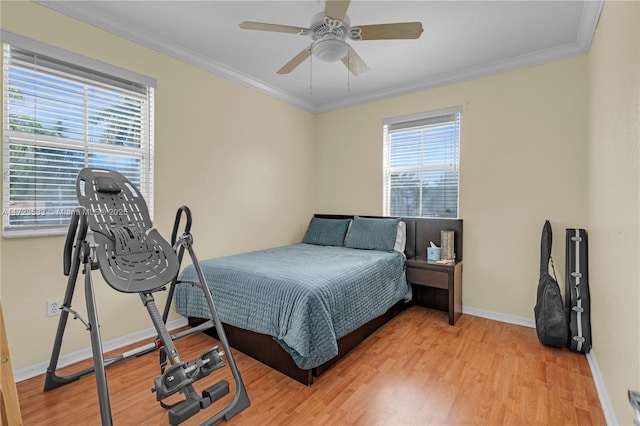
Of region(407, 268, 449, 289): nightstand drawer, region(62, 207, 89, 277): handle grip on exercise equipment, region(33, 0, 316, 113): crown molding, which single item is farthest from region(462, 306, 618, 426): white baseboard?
region(33, 0, 316, 113): crown molding

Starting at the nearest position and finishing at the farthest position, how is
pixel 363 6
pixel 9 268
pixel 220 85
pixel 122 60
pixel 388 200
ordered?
pixel 9 268 < pixel 363 6 < pixel 122 60 < pixel 220 85 < pixel 388 200

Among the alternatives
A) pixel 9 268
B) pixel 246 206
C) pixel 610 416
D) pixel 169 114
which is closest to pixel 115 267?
pixel 9 268

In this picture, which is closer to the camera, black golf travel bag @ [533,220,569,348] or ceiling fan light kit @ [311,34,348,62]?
ceiling fan light kit @ [311,34,348,62]

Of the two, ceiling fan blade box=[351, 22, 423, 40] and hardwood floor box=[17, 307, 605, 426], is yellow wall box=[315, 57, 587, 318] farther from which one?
ceiling fan blade box=[351, 22, 423, 40]

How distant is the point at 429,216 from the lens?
3.66 meters

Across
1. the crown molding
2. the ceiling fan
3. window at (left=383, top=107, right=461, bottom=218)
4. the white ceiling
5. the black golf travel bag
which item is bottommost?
the black golf travel bag

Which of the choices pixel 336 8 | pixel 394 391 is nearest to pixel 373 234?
pixel 394 391

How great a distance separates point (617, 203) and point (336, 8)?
73.6 inches

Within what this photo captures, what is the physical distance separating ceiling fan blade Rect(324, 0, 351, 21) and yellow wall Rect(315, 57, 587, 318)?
2151 millimetres

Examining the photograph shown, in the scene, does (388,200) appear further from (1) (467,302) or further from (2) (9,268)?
(2) (9,268)

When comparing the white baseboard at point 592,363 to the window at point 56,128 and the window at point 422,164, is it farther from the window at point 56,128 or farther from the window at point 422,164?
the window at point 56,128

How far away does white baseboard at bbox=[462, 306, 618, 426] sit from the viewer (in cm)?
170

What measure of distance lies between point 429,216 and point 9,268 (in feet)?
12.4

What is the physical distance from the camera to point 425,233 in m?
3.60
